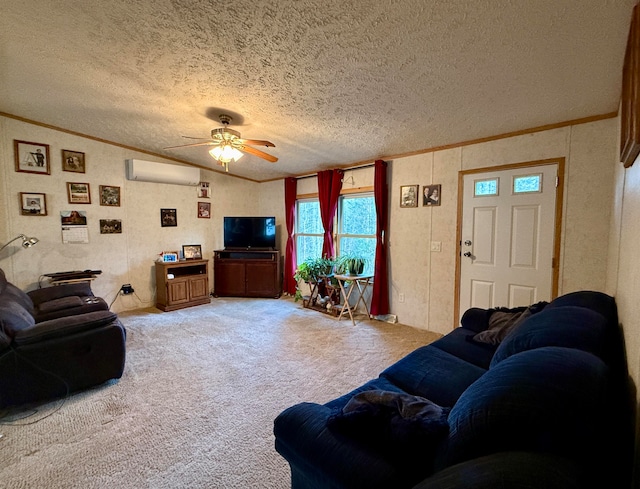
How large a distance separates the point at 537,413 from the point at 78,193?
5.26 m

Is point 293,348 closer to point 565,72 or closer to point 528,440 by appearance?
point 528,440

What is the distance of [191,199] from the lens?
17.3 feet

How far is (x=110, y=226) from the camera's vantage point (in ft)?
14.4

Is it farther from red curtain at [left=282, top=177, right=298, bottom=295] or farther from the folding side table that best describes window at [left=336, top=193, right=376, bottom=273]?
red curtain at [left=282, top=177, right=298, bottom=295]

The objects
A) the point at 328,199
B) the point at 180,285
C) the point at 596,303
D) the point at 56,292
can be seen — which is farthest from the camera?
the point at 328,199

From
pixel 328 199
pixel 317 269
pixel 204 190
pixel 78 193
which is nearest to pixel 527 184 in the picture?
pixel 328 199

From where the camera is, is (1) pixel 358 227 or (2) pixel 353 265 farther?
(1) pixel 358 227

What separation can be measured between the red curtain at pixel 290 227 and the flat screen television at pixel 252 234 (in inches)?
11.6

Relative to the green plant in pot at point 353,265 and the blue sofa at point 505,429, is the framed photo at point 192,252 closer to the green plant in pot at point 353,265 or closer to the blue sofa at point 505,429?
the green plant in pot at point 353,265

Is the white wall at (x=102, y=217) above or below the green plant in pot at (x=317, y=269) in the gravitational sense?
above

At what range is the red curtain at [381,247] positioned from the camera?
13.3ft

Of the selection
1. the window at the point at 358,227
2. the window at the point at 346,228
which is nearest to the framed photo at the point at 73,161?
the window at the point at 346,228

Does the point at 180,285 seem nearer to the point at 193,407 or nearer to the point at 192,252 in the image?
the point at 192,252

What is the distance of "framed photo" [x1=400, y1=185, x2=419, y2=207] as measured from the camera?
3.77 metres
